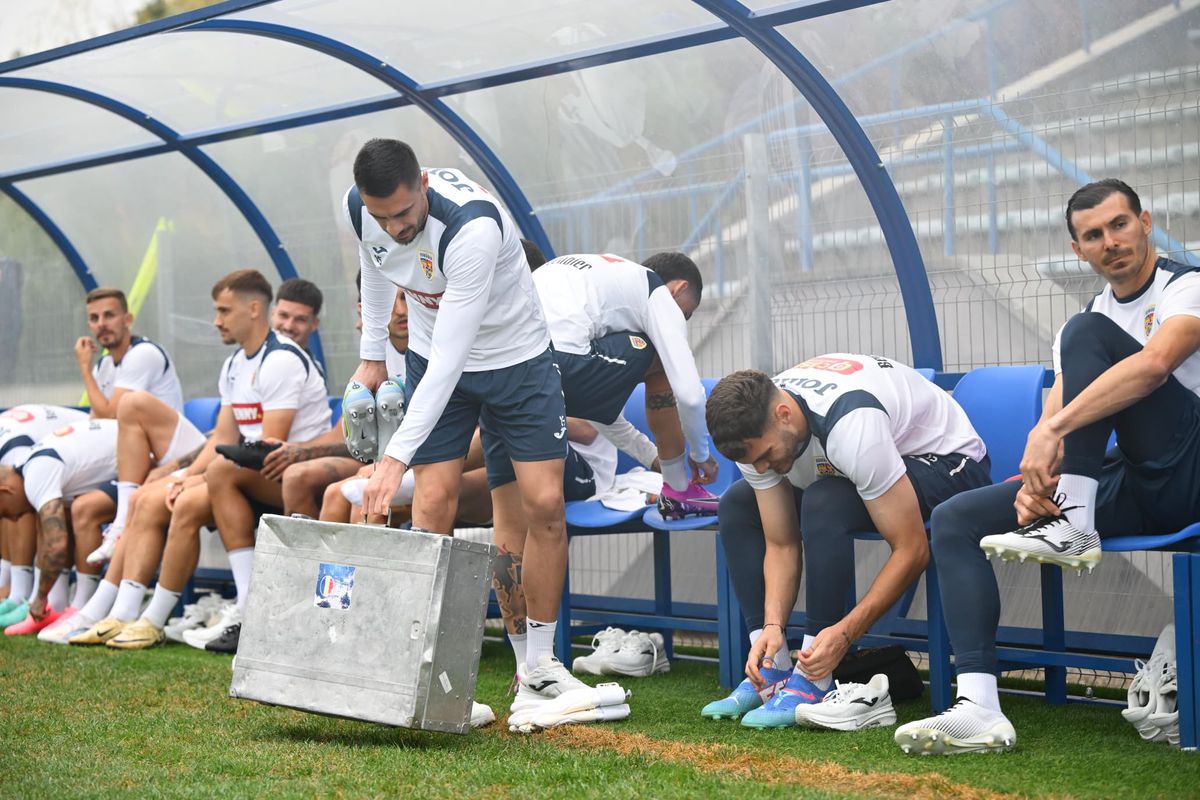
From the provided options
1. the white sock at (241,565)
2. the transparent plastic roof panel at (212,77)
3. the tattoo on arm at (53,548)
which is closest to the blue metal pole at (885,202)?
the transparent plastic roof panel at (212,77)

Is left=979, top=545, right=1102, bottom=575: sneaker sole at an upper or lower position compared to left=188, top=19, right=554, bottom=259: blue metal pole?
lower

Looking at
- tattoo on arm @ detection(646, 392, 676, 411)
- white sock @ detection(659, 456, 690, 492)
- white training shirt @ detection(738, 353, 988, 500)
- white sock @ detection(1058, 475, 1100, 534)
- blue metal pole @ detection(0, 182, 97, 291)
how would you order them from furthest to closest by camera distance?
1. blue metal pole @ detection(0, 182, 97, 291)
2. tattoo on arm @ detection(646, 392, 676, 411)
3. white sock @ detection(659, 456, 690, 492)
4. white training shirt @ detection(738, 353, 988, 500)
5. white sock @ detection(1058, 475, 1100, 534)

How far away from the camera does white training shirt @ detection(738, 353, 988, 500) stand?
399 cm

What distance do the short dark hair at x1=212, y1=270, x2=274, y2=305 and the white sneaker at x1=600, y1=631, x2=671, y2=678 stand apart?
2595 mm

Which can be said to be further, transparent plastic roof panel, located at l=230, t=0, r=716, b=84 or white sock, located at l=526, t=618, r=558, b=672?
transparent plastic roof panel, located at l=230, t=0, r=716, b=84

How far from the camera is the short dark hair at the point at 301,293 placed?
22.7 ft

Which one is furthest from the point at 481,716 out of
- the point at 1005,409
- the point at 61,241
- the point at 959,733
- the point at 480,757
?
the point at 61,241

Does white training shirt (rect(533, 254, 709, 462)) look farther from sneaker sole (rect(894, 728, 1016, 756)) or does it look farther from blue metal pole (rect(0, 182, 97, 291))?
blue metal pole (rect(0, 182, 97, 291))

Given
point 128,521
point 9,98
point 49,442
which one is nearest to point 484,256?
point 128,521

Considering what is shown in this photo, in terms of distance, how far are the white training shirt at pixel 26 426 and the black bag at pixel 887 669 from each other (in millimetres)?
4962

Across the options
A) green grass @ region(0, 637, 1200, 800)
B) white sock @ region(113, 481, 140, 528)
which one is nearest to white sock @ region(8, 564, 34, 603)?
white sock @ region(113, 481, 140, 528)

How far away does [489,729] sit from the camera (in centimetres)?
420

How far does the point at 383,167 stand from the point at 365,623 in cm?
133

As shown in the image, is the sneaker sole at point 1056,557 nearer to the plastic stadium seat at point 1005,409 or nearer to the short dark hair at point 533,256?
the plastic stadium seat at point 1005,409
